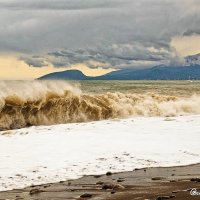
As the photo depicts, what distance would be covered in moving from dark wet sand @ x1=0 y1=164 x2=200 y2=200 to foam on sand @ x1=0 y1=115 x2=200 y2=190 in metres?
0.74

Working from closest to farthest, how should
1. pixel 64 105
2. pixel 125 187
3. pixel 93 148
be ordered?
pixel 125 187
pixel 93 148
pixel 64 105

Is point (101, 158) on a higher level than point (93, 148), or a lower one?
lower

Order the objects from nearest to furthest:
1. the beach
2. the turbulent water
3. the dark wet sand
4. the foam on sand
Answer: the dark wet sand < the beach < the foam on sand < the turbulent water

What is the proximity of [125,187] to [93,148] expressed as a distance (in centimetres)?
486

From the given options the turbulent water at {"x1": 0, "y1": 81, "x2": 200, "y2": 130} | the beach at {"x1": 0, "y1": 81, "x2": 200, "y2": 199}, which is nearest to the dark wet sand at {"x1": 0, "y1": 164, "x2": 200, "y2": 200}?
the beach at {"x1": 0, "y1": 81, "x2": 200, "y2": 199}

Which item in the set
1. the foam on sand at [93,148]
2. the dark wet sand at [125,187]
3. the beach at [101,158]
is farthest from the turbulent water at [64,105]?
the dark wet sand at [125,187]

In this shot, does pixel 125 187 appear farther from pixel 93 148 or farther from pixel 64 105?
pixel 64 105

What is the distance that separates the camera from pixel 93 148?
54.1 feet

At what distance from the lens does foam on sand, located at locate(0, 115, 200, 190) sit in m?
14.0

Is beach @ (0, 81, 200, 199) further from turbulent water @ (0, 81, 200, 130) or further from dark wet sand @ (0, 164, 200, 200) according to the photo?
turbulent water @ (0, 81, 200, 130)

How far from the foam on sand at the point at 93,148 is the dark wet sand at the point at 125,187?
74 centimetres

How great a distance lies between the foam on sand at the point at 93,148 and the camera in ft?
46.0

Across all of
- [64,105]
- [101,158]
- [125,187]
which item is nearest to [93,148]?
[101,158]

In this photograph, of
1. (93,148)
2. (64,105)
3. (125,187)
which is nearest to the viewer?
(125,187)
